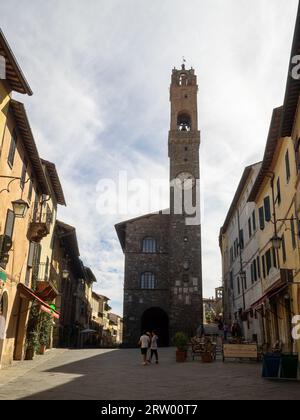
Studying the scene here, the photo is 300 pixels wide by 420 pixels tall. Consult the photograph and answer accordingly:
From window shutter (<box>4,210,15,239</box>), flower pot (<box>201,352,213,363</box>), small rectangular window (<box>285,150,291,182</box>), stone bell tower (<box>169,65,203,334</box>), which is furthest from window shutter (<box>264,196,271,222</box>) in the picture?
stone bell tower (<box>169,65,203,334</box>)

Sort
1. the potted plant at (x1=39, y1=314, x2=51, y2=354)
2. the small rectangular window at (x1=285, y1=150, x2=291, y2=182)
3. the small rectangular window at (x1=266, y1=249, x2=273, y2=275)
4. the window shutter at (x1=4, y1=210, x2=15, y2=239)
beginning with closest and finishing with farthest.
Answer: the window shutter at (x1=4, y1=210, x2=15, y2=239)
the small rectangular window at (x1=285, y1=150, x2=291, y2=182)
the potted plant at (x1=39, y1=314, x2=51, y2=354)
the small rectangular window at (x1=266, y1=249, x2=273, y2=275)

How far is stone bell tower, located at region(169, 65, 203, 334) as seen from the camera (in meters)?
33.5

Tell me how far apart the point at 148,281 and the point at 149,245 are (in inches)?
Answer: 131

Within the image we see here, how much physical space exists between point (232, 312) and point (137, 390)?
26.8m

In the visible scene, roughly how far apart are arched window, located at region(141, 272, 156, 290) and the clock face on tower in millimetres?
8452

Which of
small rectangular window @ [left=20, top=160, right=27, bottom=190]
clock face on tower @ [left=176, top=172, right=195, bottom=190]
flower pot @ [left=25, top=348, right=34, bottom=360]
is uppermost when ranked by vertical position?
clock face on tower @ [left=176, top=172, right=195, bottom=190]

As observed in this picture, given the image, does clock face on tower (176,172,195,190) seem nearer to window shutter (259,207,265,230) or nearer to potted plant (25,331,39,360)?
window shutter (259,207,265,230)

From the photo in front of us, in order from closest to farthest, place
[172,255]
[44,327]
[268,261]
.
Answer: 1. [44,327]
2. [268,261]
3. [172,255]

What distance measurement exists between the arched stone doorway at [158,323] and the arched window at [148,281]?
7.44ft

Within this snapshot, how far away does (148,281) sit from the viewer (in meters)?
36.2

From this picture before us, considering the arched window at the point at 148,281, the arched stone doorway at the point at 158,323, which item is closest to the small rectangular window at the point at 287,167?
the arched window at the point at 148,281

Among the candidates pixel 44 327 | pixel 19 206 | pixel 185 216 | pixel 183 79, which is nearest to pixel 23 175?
pixel 19 206

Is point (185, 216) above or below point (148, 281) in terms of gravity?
above

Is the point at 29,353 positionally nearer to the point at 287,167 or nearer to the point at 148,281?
the point at 287,167
